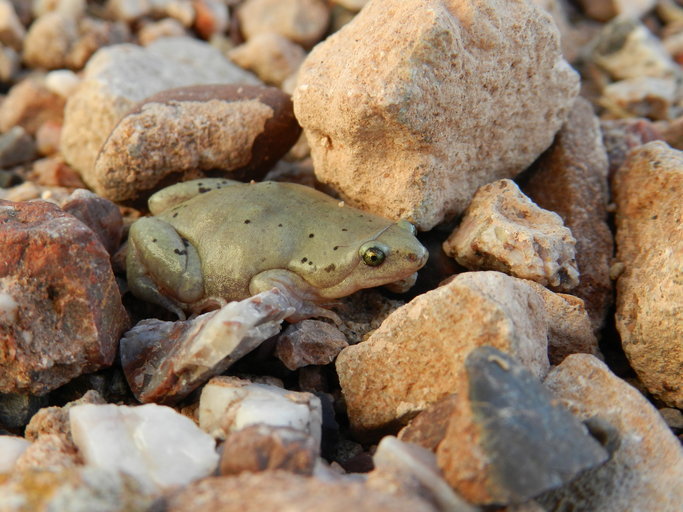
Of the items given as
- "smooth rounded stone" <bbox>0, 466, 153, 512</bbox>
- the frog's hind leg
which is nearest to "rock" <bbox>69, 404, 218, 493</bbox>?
"smooth rounded stone" <bbox>0, 466, 153, 512</bbox>

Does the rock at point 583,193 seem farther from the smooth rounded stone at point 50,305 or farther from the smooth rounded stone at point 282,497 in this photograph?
the smooth rounded stone at point 50,305

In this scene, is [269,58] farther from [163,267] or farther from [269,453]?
[269,453]

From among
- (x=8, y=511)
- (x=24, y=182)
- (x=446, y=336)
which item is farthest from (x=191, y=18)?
(x=8, y=511)

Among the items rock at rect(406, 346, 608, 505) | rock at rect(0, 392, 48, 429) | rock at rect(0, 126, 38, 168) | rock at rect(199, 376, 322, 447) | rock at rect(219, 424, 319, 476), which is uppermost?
rock at rect(406, 346, 608, 505)

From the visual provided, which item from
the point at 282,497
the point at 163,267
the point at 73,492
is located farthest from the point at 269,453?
the point at 163,267

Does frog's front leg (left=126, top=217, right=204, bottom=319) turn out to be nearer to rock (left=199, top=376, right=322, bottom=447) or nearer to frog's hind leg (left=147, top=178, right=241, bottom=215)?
frog's hind leg (left=147, top=178, right=241, bottom=215)

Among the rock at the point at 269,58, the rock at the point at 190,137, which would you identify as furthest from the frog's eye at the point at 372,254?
the rock at the point at 269,58

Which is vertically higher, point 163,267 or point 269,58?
point 269,58
